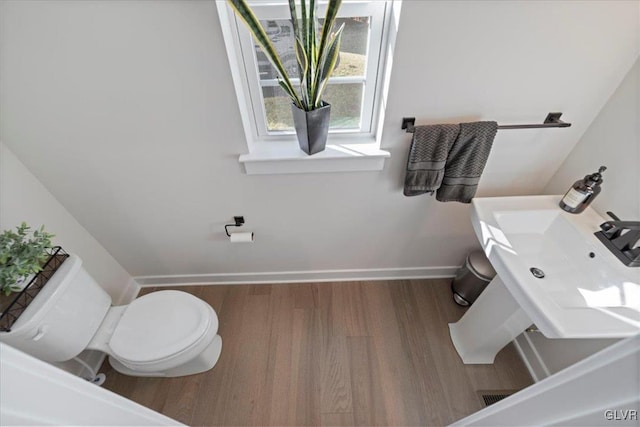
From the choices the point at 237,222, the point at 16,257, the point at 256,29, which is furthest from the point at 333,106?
the point at 16,257

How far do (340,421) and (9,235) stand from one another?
1495mm

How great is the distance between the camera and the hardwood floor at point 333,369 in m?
1.32

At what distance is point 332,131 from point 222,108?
47cm

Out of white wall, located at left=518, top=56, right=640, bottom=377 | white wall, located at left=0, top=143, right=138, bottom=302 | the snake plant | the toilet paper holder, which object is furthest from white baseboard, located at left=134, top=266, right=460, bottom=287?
the snake plant

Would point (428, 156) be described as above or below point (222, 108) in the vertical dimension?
below

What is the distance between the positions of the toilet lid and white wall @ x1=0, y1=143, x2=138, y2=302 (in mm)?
459

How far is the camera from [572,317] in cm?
83

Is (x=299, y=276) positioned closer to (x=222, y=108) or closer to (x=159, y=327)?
(x=159, y=327)

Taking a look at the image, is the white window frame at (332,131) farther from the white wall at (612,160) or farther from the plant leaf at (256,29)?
the white wall at (612,160)

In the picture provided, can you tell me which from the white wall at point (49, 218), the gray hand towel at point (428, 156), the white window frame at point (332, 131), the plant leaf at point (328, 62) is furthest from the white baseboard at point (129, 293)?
the gray hand towel at point (428, 156)

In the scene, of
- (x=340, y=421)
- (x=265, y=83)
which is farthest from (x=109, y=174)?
(x=340, y=421)
